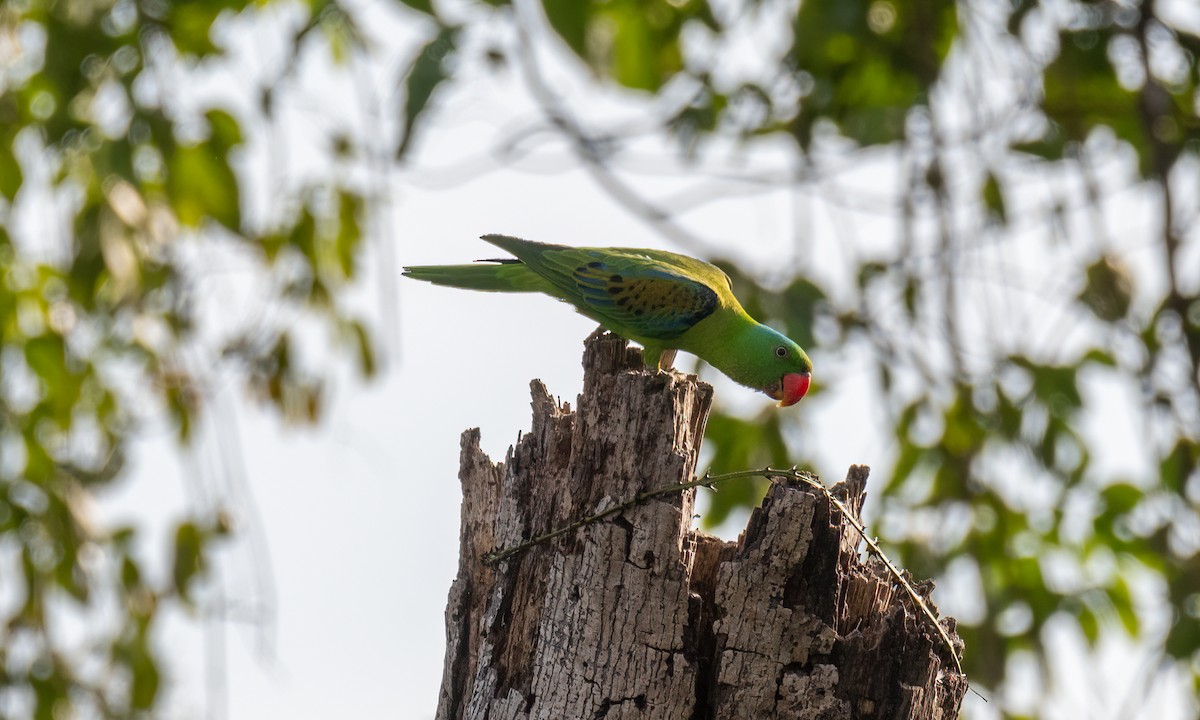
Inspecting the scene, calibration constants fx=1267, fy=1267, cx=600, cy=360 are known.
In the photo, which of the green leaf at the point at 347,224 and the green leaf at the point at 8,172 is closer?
the green leaf at the point at 8,172

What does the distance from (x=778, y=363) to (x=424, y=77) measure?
128 centimetres

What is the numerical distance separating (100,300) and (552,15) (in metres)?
3.03

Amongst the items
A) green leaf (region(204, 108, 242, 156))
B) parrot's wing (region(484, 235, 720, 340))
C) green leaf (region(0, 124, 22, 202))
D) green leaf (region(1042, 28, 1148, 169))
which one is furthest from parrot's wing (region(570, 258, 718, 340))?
green leaf (region(0, 124, 22, 202))

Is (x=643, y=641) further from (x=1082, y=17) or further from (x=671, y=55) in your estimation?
(x=1082, y=17)

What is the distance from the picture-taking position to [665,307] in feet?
11.7

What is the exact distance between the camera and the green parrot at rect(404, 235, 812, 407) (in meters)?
3.56

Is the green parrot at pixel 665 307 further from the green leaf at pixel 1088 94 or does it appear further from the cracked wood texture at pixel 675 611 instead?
the green leaf at pixel 1088 94

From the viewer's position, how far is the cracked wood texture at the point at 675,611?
96.5 inches

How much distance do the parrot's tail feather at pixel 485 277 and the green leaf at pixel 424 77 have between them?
628 millimetres

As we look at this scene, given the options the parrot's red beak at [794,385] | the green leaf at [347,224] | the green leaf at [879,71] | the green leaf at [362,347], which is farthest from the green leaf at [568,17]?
the green leaf at [362,347]

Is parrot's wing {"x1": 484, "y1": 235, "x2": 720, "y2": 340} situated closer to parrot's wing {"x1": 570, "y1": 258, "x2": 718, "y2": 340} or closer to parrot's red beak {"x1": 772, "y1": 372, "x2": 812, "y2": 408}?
parrot's wing {"x1": 570, "y1": 258, "x2": 718, "y2": 340}

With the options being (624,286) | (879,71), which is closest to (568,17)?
(624,286)

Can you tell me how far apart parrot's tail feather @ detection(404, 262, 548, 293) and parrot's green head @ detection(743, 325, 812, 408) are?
0.67 metres

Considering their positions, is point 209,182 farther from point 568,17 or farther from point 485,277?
point 568,17
